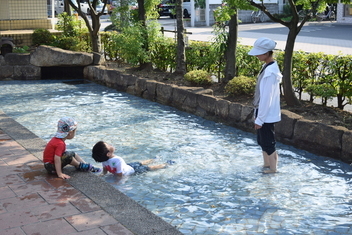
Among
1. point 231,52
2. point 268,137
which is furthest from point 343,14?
point 268,137

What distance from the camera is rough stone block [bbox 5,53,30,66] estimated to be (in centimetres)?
1502

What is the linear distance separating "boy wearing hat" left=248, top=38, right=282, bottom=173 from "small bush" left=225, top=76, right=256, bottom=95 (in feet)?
11.2

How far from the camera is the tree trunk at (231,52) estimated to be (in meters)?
10.9

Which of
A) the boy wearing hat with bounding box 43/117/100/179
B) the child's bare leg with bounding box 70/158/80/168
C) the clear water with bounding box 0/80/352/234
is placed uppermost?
the boy wearing hat with bounding box 43/117/100/179

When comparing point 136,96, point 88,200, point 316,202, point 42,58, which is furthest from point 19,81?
point 316,202

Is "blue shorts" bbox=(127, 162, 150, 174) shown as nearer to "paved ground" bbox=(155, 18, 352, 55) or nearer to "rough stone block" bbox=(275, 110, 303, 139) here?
"rough stone block" bbox=(275, 110, 303, 139)

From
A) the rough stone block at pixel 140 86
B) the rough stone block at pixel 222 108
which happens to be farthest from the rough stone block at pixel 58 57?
the rough stone block at pixel 222 108

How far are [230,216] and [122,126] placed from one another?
14.5ft

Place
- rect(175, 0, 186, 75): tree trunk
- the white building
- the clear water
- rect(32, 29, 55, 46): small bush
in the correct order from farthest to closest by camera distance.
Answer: the white building, rect(32, 29, 55, 46): small bush, rect(175, 0, 186, 75): tree trunk, the clear water

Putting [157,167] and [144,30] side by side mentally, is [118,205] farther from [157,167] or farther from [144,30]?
[144,30]

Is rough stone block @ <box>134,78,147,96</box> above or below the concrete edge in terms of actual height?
above

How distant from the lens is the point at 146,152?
25.3ft

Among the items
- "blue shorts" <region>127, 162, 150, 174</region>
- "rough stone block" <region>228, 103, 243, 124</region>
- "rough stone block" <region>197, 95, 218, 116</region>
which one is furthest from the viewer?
"rough stone block" <region>197, 95, 218, 116</region>

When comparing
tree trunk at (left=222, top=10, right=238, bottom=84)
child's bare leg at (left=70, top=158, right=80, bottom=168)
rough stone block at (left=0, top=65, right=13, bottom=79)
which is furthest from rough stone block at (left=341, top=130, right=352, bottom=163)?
rough stone block at (left=0, top=65, right=13, bottom=79)
